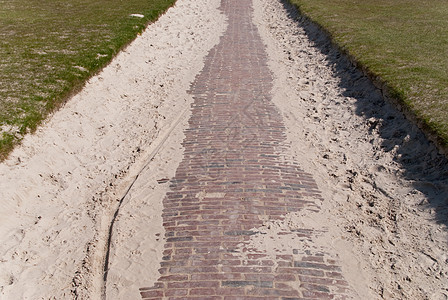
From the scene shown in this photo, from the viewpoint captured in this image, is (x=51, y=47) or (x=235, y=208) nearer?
(x=235, y=208)

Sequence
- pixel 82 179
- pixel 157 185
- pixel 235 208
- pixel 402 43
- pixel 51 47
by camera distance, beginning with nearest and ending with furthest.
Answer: pixel 235 208, pixel 157 185, pixel 82 179, pixel 51 47, pixel 402 43

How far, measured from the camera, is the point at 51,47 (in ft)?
42.0

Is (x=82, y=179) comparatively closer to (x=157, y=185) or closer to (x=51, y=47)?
(x=157, y=185)

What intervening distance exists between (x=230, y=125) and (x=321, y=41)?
23.8ft

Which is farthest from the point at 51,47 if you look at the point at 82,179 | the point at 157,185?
the point at 157,185

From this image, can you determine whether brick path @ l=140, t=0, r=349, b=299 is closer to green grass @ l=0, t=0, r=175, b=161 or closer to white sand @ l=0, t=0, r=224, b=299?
white sand @ l=0, t=0, r=224, b=299

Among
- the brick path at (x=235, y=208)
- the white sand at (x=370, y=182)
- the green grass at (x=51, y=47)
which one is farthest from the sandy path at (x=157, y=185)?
the green grass at (x=51, y=47)

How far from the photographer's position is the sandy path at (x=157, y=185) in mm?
5562

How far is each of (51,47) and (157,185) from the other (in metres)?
7.71

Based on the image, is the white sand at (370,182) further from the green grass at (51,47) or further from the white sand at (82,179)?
the green grass at (51,47)

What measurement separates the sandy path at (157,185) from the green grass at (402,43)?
1.56 feet

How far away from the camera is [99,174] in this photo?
25.7 ft

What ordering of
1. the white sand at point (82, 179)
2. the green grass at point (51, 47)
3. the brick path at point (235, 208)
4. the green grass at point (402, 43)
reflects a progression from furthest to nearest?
the green grass at point (402, 43)
the green grass at point (51, 47)
the white sand at point (82, 179)
the brick path at point (235, 208)

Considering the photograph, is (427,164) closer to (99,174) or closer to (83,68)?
(99,174)
